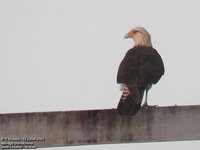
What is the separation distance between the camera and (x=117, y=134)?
5.45m

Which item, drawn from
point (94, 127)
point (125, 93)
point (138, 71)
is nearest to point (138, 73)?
point (138, 71)

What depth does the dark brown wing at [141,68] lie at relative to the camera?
29.1ft

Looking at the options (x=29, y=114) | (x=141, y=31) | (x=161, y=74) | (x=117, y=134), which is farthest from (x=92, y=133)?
(x=141, y=31)

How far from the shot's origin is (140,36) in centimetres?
1160

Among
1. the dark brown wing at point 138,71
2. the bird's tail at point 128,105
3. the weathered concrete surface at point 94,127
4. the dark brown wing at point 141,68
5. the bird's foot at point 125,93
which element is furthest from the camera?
the dark brown wing at point 141,68

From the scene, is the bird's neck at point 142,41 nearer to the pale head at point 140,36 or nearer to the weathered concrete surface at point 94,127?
the pale head at point 140,36

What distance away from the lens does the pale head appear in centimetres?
1148

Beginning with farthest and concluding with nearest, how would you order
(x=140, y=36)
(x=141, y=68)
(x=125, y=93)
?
1. (x=140, y=36)
2. (x=141, y=68)
3. (x=125, y=93)

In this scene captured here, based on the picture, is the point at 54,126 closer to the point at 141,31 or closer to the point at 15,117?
the point at 15,117

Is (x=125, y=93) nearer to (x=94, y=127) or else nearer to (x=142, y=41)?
(x=94, y=127)

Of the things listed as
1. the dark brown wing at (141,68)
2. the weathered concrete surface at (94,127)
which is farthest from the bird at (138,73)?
the weathered concrete surface at (94,127)

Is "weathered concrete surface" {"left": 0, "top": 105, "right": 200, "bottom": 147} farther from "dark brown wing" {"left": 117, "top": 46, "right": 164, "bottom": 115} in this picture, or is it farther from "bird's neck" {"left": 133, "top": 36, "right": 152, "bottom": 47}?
"bird's neck" {"left": 133, "top": 36, "right": 152, "bottom": 47}

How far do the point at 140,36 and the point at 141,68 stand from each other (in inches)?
99.5

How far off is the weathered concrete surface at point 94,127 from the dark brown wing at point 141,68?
3.14 metres
